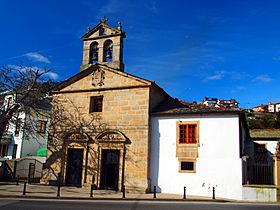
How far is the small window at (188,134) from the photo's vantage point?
1730 cm

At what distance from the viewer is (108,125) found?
18984mm

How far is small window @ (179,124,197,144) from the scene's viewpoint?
17.3 meters

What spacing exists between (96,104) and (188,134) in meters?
7.15

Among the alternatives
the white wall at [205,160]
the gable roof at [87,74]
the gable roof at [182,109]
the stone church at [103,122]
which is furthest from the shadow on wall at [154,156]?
the gable roof at [87,74]

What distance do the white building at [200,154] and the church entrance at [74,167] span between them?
5295 millimetres

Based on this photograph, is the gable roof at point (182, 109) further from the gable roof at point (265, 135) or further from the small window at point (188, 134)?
the gable roof at point (265, 135)

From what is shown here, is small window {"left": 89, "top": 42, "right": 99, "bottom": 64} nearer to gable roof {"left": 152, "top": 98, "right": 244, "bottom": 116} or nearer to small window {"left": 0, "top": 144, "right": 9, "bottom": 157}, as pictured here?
gable roof {"left": 152, "top": 98, "right": 244, "bottom": 116}

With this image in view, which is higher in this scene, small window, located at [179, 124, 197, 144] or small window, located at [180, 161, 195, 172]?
small window, located at [179, 124, 197, 144]

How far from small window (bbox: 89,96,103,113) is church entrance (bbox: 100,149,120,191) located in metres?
3.18

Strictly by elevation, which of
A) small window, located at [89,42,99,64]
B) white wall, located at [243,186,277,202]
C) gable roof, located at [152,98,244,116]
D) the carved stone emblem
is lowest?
white wall, located at [243,186,277,202]

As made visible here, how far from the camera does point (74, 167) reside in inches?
770

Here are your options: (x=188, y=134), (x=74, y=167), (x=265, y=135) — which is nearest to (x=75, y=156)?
(x=74, y=167)

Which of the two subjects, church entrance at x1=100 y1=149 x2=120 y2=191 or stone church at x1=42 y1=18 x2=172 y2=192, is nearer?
stone church at x1=42 y1=18 x2=172 y2=192

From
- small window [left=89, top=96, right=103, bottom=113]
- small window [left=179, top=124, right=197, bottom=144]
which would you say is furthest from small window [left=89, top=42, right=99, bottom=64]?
small window [left=179, top=124, right=197, bottom=144]
